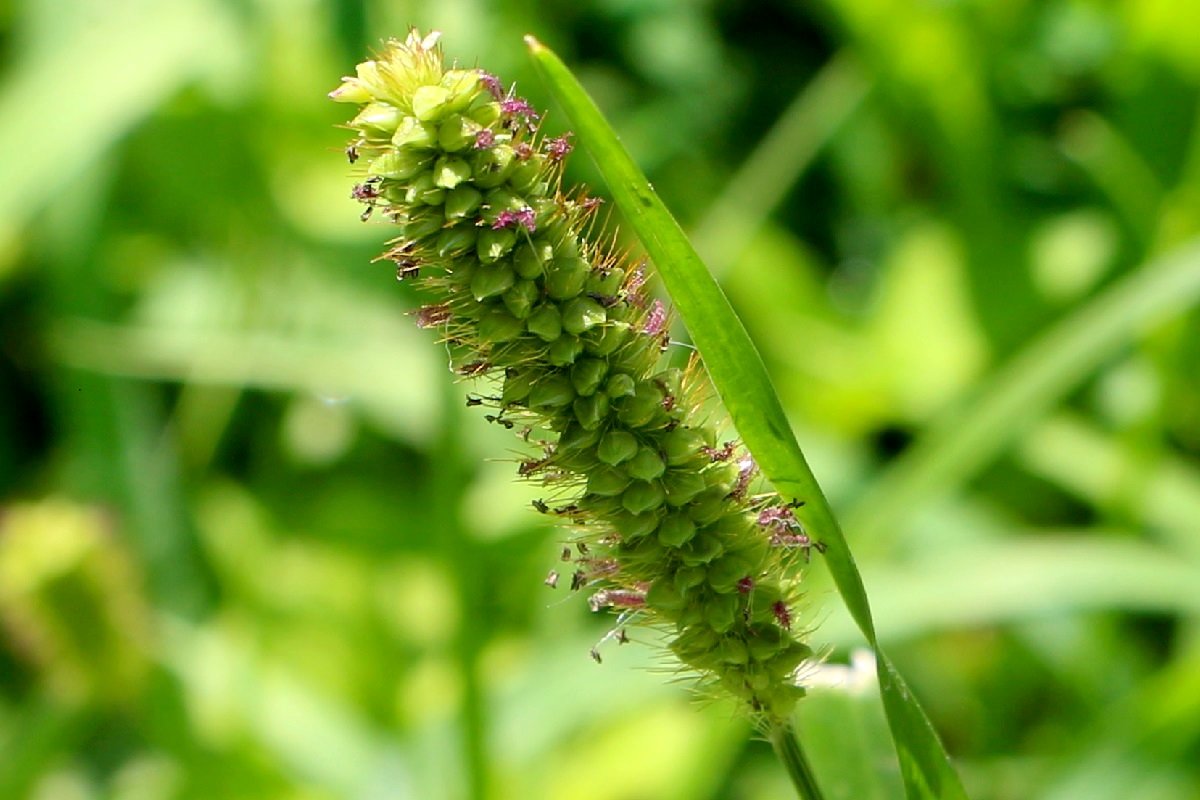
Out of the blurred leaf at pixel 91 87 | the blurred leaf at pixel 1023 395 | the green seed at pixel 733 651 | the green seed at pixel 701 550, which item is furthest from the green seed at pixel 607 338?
the blurred leaf at pixel 91 87

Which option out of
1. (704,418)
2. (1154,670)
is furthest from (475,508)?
(704,418)

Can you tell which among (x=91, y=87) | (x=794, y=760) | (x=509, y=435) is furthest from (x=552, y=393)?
(x=91, y=87)

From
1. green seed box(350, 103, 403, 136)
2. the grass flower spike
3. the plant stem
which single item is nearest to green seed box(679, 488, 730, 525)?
the grass flower spike

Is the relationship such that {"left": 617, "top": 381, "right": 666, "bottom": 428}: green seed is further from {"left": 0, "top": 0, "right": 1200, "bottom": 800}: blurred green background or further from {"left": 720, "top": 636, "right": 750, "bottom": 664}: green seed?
{"left": 0, "top": 0, "right": 1200, "bottom": 800}: blurred green background

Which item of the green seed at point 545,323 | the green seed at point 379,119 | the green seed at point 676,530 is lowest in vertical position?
the green seed at point 676,530

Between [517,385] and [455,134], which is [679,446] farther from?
[455,134]

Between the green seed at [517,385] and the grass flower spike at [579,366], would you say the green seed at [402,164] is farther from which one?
the green seed at [517,385]
